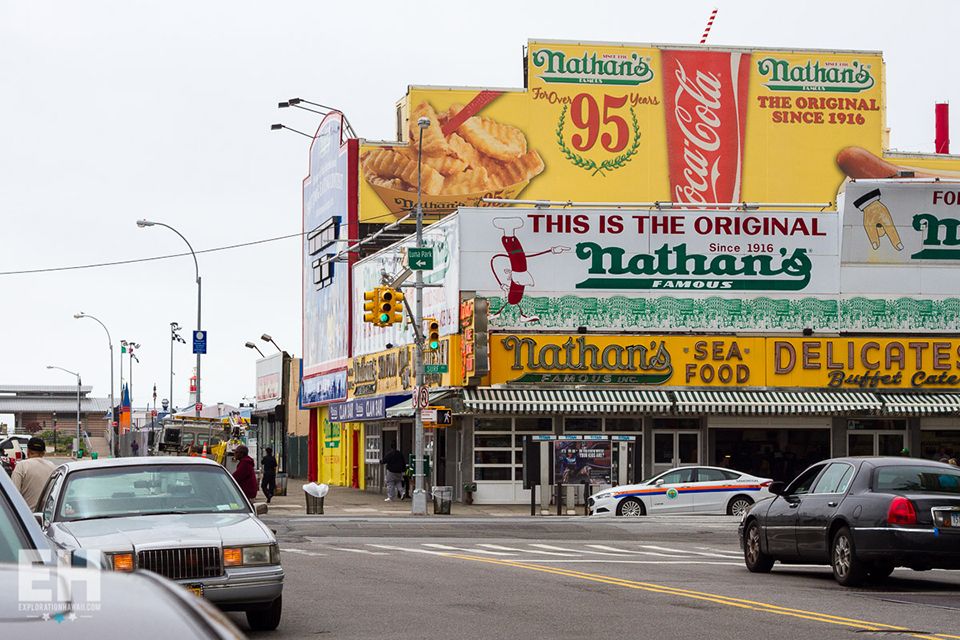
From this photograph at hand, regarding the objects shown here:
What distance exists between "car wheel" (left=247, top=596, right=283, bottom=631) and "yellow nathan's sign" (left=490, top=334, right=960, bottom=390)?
31.8m

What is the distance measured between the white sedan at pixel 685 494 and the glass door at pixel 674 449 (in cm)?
830

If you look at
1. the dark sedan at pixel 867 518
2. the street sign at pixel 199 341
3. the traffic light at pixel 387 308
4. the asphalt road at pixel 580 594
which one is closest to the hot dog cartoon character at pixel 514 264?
the traffic light at pixel 387 308

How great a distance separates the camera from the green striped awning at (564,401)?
44156 mm

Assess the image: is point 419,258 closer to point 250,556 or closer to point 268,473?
point 268,473

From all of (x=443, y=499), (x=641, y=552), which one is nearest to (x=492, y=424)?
(x=443, y=499)

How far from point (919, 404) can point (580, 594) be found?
103 ft

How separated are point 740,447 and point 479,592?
31.0 metres

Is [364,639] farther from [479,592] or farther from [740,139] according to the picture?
[740,139]

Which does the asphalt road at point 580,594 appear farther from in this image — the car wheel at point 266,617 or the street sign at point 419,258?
the street sign at point 419,258

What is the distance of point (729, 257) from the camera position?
46.8 m

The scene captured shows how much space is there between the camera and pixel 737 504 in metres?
38.3

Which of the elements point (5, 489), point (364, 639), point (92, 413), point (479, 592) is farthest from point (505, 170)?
point (92, 413)

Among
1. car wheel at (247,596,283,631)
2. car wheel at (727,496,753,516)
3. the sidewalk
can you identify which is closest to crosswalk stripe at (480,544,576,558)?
the sidewalk

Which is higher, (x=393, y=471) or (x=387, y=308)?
(x=387, y=308)
